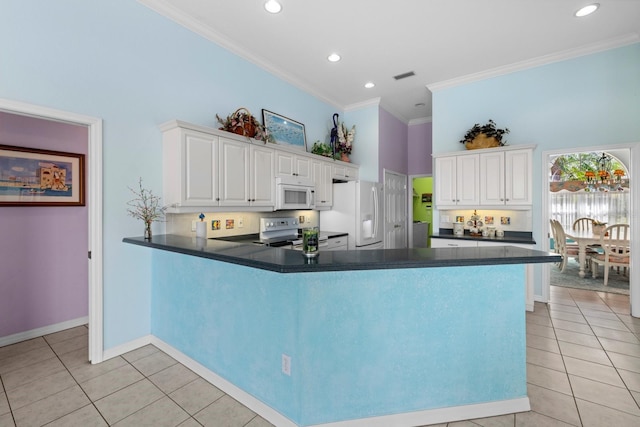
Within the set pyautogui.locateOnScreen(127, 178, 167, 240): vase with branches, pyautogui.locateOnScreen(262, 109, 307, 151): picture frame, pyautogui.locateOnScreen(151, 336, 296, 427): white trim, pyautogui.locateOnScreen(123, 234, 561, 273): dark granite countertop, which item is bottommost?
pyautogui.locateOnScreen(151, 336, 296, 427): white trim

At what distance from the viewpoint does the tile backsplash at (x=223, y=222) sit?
3020mm

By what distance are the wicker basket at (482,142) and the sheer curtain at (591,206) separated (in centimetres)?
565

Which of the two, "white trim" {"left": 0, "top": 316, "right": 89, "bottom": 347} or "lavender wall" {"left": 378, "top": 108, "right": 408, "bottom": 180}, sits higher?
"lavender wall" {"left": 378, "top": 108, "right": 408, "bottom": 180}

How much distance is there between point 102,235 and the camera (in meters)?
2.52

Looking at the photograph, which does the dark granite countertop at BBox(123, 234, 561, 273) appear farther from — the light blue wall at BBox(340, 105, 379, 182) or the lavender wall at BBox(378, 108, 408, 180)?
the lavender wall at BBox(378, 108, 408, 180)

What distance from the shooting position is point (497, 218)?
14.4ft

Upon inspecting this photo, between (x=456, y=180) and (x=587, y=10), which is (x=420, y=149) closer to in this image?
(x=456, y=180)

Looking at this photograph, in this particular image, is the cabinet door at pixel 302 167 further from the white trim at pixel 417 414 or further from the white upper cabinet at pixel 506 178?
the white trim at pixel 417 414

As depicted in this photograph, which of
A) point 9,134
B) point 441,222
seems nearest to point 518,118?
point 441,222

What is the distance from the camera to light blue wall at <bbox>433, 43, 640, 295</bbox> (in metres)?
3.58

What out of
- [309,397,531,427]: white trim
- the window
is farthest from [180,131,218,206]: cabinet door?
the window

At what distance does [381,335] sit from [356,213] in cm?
313

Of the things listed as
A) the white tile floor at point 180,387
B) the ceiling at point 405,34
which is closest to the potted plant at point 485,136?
the ceiling at point 405,34

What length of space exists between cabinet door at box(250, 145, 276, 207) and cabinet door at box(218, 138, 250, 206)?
0.09 meters
